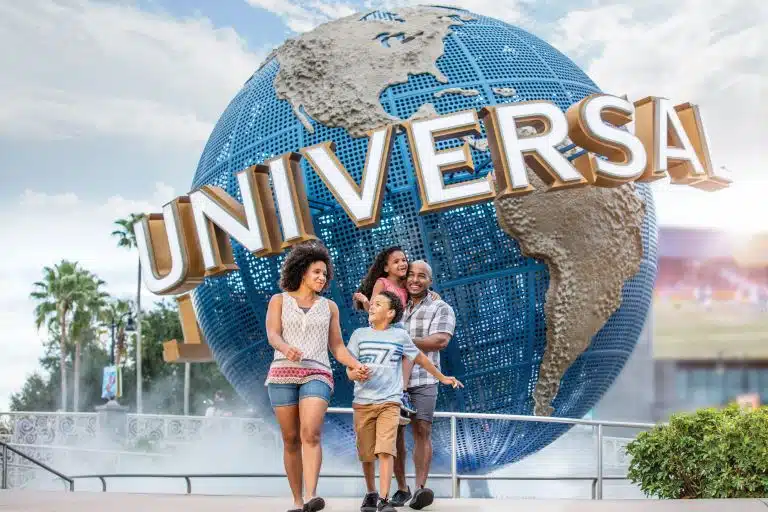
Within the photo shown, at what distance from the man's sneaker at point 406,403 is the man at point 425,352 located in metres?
0.03

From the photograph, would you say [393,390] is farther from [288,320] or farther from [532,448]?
[532,448]

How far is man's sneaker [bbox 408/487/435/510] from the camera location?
6.22m

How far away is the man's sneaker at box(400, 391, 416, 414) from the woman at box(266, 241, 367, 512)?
1.55 feet

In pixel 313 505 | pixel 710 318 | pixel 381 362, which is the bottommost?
pixel 313 505

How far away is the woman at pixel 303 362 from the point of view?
19.0ft

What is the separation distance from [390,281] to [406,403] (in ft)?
2.49

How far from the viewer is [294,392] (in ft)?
19.2

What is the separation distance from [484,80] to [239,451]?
833 cm

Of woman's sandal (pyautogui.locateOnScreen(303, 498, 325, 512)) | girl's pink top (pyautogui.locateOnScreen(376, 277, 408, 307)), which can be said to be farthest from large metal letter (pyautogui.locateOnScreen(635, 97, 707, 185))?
woman's sandal (pyautogui.locateOnScreen(303, 498, 325, 512))

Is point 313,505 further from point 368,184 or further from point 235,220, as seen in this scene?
point 235,220

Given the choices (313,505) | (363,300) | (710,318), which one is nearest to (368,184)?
(363,300)

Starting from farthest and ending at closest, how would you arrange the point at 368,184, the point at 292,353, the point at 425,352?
the point at 368,184 < the point at 425,352 < the point at 292,353

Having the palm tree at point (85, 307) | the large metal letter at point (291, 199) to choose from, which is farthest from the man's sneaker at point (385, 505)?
the palm tree at point (85, 307)

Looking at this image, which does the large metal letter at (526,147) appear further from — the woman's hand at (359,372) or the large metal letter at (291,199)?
the woman's hand at (359,372)
